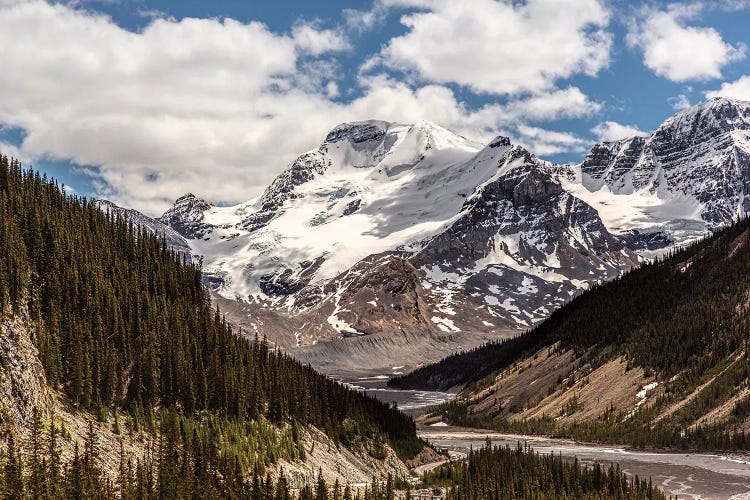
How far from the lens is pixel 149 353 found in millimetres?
115125

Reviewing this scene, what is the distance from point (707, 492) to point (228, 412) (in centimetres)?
7087

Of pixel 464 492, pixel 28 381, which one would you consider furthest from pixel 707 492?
pixel 28 381

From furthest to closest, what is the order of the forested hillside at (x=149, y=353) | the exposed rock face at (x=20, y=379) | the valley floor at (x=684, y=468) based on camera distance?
1. the valley floor at (x=684, y=468)
2. the forested hillside at (x=149, y=353)
3. the exposed rock face at (x=20, y=379)

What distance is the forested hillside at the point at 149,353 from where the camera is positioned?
9800 centimetres

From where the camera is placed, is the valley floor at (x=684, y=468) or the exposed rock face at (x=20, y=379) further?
the valley floor at (x=684, y=468)

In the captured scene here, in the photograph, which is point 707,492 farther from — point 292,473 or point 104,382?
point 104,382

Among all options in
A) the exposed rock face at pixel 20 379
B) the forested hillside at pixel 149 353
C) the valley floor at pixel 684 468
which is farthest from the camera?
the valley floor at pixel 684 468

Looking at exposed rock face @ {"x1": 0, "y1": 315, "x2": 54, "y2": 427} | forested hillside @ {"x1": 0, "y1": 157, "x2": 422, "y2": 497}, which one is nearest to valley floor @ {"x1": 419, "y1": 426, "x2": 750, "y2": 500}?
forested hillside @ {"x1": 0, "y1": 157, "x2": 422, "y2": 497}

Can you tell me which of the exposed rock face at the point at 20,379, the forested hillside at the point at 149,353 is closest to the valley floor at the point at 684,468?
the forested hillside at the point at 149,353

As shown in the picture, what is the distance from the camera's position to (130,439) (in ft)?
323

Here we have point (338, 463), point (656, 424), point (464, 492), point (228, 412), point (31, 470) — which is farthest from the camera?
point (656, 424)

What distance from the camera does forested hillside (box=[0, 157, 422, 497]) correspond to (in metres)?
98.0

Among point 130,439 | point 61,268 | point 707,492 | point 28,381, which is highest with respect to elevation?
point 61,268

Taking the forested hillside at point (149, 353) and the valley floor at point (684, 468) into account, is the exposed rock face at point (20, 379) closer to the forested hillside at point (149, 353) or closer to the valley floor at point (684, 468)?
the forested hillside at point (149, 353)
